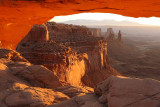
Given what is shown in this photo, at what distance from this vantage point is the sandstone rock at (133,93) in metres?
2.45

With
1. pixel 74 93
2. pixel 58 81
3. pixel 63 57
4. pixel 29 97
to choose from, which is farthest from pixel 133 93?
pixel 63 57

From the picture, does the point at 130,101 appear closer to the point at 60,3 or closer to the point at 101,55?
the point at 60,3

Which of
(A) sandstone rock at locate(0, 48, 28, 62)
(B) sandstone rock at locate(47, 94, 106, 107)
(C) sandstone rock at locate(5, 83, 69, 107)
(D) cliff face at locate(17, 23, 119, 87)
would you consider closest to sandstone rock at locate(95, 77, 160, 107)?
(B) sandstone rock at locate(47, 94, 106, 107)

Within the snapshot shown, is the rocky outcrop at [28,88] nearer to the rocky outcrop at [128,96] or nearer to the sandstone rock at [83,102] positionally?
the sandstone rock at [83,102]

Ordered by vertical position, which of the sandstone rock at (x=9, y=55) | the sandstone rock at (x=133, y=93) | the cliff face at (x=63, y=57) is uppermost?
the sandstone rock at (x=9, y=55)

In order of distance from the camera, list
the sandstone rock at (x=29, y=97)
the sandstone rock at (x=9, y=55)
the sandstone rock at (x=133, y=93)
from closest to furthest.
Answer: the sandstone rock at (x=133, y=93)
the sandstone rock at (x=29, y=97)
the sandstone rock at (x=9, y=55)

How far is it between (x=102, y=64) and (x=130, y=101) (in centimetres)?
1946

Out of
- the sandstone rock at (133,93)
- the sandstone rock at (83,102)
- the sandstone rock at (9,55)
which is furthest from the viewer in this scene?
the sandstone rock at (9,55)

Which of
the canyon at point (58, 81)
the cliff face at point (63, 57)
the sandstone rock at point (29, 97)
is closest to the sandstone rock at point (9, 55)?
the canyon at point (58, 81)

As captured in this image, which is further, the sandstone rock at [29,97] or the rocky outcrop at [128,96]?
the sandstone rock at [29,97]

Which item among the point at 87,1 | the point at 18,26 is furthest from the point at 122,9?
the point at 18,26

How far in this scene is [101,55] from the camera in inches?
856

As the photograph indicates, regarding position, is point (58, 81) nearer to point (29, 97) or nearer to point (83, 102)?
point (29, 97)

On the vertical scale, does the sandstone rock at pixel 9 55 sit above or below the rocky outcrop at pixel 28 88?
above
